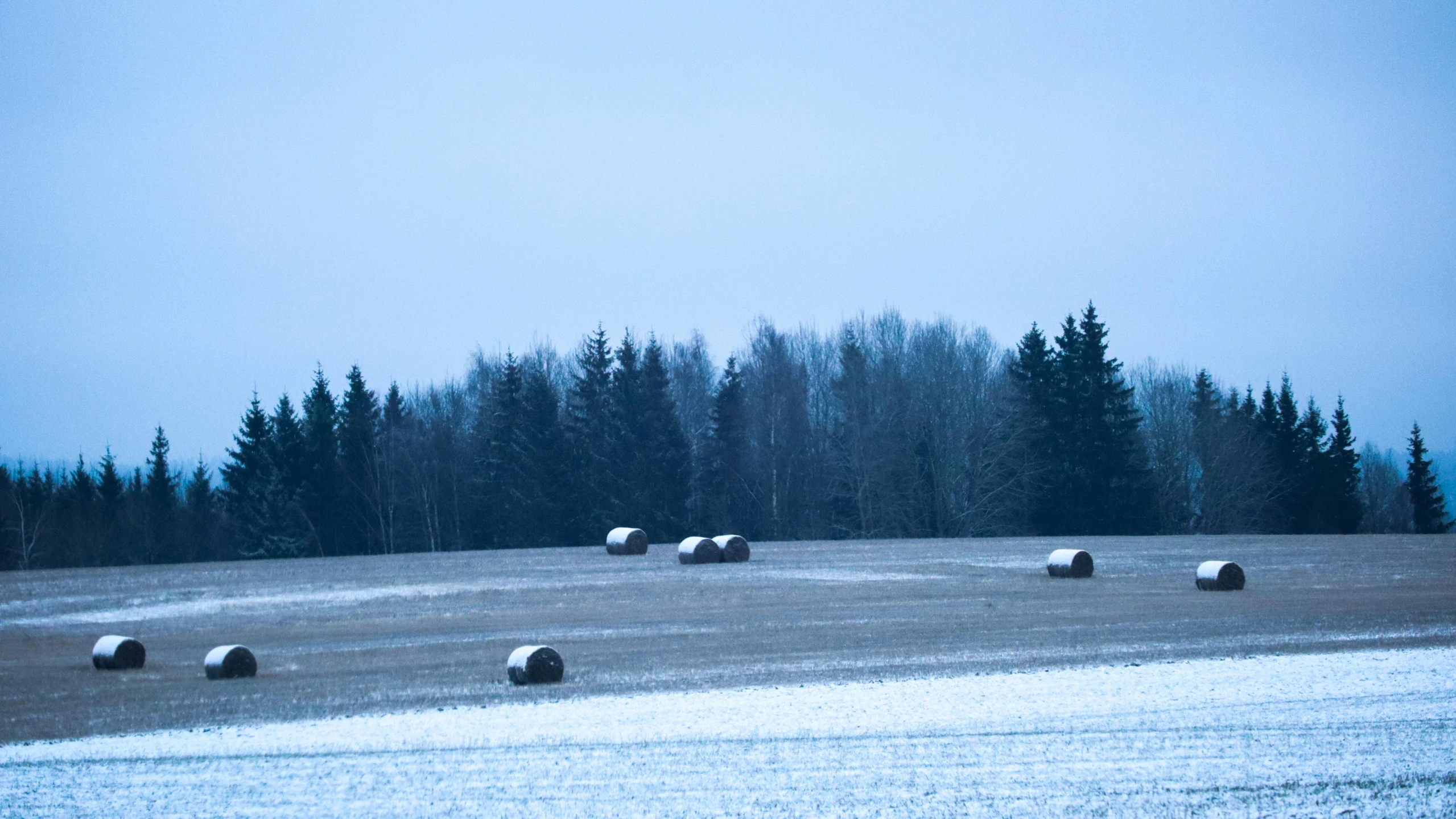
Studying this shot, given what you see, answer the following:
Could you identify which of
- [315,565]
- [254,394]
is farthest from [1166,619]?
[254,394]

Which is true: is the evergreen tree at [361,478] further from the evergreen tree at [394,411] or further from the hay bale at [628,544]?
the hay bale at [628,544]

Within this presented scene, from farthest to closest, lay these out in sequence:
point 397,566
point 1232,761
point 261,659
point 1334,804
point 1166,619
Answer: point 397,566
point 1166,619
point 261,659
point 1232,761
point 1334,804

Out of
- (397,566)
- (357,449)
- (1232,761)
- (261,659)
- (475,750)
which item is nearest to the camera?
(1232,761)

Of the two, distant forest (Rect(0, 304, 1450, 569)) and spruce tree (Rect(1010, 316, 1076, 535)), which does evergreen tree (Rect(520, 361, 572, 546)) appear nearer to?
distant forest (Rect(0, 304, 1450, 569))

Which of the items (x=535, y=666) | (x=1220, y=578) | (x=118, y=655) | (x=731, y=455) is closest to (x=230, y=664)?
(x=118, y=655)

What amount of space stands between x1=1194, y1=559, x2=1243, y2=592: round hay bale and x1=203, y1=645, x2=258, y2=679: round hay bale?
19782mm

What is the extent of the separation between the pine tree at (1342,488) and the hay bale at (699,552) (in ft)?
159

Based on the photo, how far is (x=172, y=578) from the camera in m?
35.6

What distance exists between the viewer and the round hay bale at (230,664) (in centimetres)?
1780

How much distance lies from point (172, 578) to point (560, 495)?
30.9 meters

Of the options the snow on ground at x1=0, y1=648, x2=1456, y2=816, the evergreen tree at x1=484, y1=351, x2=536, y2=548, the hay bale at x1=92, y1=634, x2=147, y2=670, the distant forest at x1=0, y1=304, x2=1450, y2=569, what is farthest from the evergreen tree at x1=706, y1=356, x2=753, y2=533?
the snow on ground at x1=0, y1=648, x2=1456, y2=816

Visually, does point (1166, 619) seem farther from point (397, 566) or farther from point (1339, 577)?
point (397, 566)

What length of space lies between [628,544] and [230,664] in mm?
23377

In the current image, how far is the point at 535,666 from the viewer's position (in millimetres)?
16141
